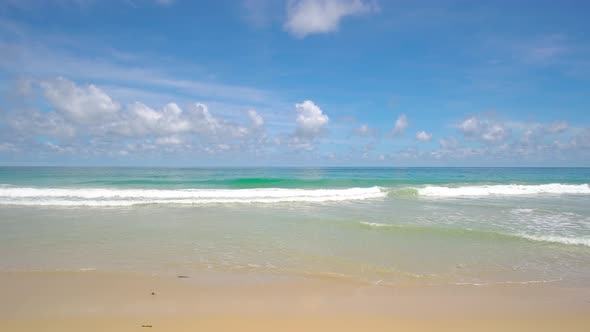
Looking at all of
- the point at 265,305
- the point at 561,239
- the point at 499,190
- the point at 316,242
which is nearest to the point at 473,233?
the point at 561,239

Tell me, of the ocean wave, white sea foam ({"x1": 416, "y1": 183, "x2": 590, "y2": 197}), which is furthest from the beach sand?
white sea foam ({"x1": 416, "y1": 183, "x2": 590, "y2": 197})

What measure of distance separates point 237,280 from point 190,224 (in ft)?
19.0

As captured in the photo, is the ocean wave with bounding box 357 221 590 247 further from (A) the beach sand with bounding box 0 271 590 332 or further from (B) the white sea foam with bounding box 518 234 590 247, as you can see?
(A) the beach sand with bounding box 0 271 590 332

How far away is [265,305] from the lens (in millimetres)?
4871

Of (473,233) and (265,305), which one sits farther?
(473,233)

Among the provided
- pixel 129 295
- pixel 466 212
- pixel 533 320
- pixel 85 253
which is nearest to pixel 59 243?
pixel 85 253

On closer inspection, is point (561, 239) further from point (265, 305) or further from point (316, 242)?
point (265, 305)

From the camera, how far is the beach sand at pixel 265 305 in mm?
4270

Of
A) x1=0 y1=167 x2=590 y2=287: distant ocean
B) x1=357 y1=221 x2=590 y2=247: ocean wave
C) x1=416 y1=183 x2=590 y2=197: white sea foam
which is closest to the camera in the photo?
x1=0 y1=167 x2=590 y2=287: distant ocean

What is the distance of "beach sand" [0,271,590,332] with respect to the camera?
4.27 meters

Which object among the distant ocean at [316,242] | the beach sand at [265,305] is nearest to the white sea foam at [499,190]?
the distant ocean at [316,242]

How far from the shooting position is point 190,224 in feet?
36.4

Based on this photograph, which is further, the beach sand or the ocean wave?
the ocean wave

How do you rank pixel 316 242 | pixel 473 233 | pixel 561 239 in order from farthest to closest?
1. pixel 473 233
2. pixel 561 239
3. pixel 316 242
